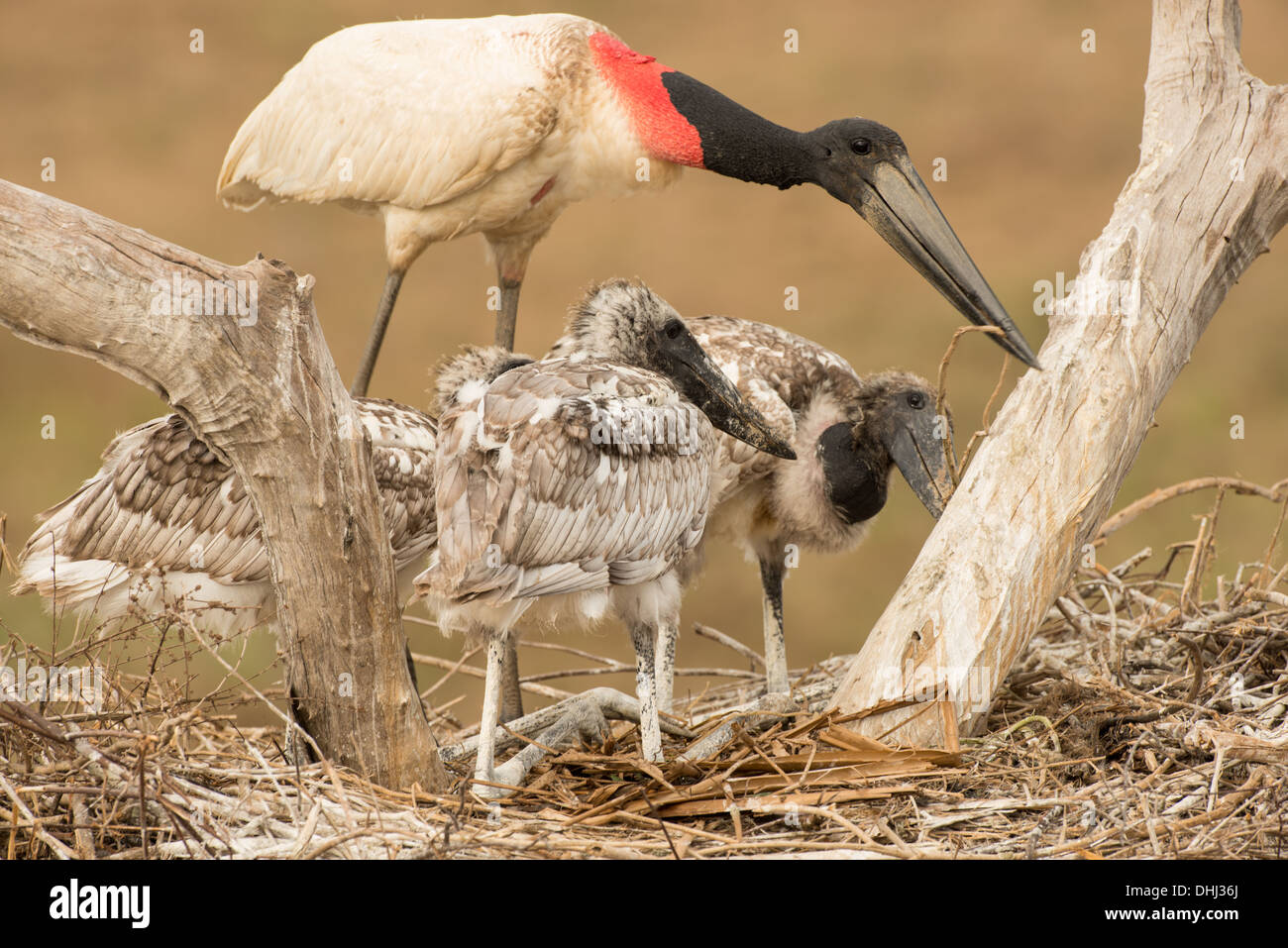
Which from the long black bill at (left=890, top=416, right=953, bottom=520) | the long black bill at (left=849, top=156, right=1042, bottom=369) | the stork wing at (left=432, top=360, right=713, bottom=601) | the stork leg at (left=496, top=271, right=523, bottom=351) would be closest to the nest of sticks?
the stork wing at (left=432, top=360, right=713, bottom=601)

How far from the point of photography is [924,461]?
155 inches

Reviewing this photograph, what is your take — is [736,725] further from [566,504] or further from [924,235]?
[924,235]

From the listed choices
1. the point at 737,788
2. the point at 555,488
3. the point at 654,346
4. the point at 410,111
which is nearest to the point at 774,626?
the point at 654,346

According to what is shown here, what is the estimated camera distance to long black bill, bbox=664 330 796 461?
3646 mm

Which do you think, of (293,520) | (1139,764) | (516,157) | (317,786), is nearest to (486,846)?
(317,786)

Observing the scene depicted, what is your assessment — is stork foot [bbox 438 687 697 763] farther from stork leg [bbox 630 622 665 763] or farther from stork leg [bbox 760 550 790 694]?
stork leg [bbox 760 550 790 694]

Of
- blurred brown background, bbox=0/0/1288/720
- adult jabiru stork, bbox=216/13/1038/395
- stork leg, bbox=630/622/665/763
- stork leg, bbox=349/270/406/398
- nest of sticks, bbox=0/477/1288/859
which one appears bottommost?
nest of sticks, bbox=0/477/1288/859

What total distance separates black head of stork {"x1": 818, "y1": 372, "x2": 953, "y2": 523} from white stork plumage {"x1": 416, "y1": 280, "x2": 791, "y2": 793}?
0.71 meters

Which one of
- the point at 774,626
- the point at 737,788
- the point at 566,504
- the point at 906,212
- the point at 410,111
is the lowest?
the point at 737,788

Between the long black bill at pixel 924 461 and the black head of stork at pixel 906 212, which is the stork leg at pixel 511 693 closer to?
the long black bill at pixel 924 461

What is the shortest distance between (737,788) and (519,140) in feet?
6.02

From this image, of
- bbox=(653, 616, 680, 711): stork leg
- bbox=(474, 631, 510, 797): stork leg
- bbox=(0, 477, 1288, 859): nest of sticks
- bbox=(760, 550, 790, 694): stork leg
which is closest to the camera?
bbox=(0, 477, 1288, 859): nest of sticks

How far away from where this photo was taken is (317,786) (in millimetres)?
2764
